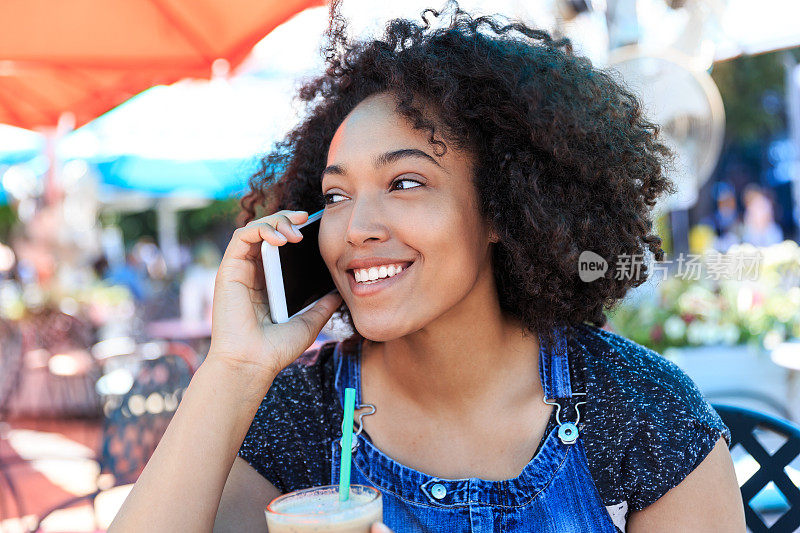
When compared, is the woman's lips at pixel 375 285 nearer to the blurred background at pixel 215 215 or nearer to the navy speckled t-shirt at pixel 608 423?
the navy speckled t-shirt at pixel 608 423

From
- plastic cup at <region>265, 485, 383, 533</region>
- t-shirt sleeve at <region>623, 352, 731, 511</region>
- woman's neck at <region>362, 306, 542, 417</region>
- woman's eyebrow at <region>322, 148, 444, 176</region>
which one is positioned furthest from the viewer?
woman's neck at <region>362, 306, 542, 417</region>

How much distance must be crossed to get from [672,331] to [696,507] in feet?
9.46

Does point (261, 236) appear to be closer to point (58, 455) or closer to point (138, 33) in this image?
point (138, 33)

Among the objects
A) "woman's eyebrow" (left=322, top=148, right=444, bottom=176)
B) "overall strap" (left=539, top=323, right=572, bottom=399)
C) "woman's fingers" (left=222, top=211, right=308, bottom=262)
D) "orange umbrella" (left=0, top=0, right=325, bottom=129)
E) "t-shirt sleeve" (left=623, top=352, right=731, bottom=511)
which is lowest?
"t-shirt sleeve" (left=623, top=352, right=731, bottom=511)

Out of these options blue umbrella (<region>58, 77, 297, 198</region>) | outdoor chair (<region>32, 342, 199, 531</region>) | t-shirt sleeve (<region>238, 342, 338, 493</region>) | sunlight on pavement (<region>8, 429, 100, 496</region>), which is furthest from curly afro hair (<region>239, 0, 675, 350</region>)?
blue umbrella (<region>58, 77, 297, 198</region>)

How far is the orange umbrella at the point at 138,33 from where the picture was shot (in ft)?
12.5

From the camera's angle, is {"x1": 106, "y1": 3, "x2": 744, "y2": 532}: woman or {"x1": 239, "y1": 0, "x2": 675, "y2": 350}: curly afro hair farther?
{"x1": 239, "y1": 0, "x2": 675, "y2": 350}: curly afro hair

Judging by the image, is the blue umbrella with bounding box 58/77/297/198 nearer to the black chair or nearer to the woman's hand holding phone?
the woman's hand holding phone

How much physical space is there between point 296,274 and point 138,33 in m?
2.96

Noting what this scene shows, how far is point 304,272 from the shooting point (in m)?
1.88

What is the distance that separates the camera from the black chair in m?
1.88

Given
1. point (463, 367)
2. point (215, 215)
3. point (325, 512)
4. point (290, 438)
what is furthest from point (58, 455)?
point (325, 512)

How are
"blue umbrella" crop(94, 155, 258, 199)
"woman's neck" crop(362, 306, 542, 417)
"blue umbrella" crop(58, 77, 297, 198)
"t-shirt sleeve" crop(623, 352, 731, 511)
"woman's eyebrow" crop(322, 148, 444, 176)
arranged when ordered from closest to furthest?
"t-shirt sleeve" crop(623, 352, 731, 511)
"woman's eyebrow" crop(322, 148, 444, 176)
"woman's neck" crop(362, 306, 542, 417)
"blue umbrella" crop(58, 77, 297, 198)
"blue umbrella" crop(94, 155, 258, 199)

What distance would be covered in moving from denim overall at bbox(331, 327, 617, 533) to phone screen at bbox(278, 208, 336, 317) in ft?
1.63
